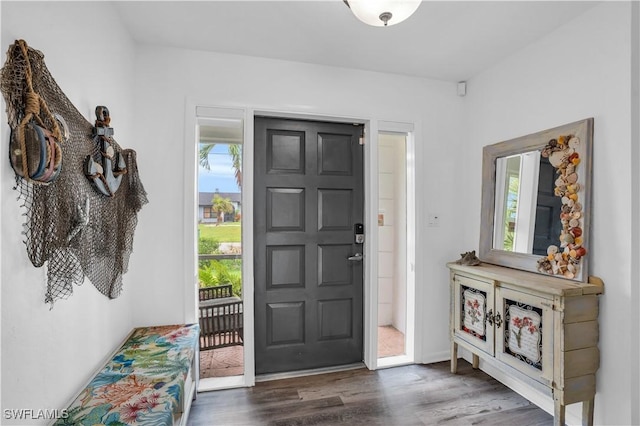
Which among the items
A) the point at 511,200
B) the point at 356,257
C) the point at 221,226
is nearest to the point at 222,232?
the point at 221,226

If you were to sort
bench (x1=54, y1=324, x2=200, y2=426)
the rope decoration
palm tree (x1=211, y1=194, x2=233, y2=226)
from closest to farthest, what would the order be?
the rope decoration < bench (x1=54, y1=324, x2=200, y2=426) < palm tree (x1=211, y1=194, x2=233, y2=226)

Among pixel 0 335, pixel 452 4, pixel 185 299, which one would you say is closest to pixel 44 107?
pixel 0 335

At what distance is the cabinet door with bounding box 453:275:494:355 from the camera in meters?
2.16

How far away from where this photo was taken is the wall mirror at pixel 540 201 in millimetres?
1826

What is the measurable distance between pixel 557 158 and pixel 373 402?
6.35ft

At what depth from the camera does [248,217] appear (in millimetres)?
2322

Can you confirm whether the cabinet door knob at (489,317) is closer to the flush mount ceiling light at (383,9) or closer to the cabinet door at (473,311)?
the cabinet door at (473,311)

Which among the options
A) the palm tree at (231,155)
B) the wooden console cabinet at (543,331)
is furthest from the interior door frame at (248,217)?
the palm tree at (231,155)

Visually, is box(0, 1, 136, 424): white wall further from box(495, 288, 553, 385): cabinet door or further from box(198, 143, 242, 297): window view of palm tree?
box(495, 288, 553, 385): cabinet door

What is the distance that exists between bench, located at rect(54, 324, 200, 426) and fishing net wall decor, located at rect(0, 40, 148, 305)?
37 centimetres

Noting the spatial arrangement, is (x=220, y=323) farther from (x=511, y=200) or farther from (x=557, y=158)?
(x=557, y=158)

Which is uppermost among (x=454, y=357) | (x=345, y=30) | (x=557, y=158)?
(x=345, y=30)

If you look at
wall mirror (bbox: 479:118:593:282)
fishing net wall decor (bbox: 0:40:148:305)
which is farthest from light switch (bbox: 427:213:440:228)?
fishing net wall decor (bbox: 0:40:148:305)

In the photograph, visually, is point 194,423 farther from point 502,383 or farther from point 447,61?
point 447,61
